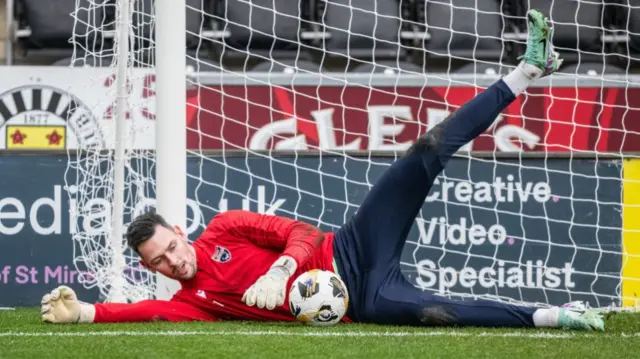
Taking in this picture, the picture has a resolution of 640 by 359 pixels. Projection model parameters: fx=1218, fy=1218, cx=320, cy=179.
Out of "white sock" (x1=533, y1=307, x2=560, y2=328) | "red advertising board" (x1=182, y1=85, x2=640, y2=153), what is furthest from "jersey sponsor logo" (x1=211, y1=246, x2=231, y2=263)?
"red advertising board" (x1=182, y1=85, x2=640, y2=153)

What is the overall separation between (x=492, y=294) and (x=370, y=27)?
261 centimetres

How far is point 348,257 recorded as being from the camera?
4789 mm

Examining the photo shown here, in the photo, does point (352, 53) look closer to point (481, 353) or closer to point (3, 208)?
point (3, 208)

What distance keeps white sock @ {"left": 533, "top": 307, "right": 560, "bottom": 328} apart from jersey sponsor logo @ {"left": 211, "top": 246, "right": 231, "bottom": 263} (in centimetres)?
121

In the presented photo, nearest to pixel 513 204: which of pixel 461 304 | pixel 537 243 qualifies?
pixel 537 243

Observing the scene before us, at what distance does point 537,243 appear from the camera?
649 cm

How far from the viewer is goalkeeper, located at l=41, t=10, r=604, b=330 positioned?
4.54 metres

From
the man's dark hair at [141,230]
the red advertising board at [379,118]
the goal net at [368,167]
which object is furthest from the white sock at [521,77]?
the red advertising board at [379,118]

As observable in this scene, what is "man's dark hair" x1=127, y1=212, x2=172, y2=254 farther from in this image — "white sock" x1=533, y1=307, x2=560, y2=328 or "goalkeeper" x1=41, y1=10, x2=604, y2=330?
"white sock" x1=533, y1=307, x2=560, y2=328

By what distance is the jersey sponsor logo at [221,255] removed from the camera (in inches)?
189

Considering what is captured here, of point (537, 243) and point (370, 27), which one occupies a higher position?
point (370, 27)

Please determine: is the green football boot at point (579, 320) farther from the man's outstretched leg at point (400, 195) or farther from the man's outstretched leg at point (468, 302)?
the man's outstretched leg at point (400, 195)

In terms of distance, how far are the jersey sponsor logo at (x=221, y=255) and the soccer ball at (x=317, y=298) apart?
14.1 inches

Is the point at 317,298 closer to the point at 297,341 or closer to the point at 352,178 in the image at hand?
the point at 297,341
